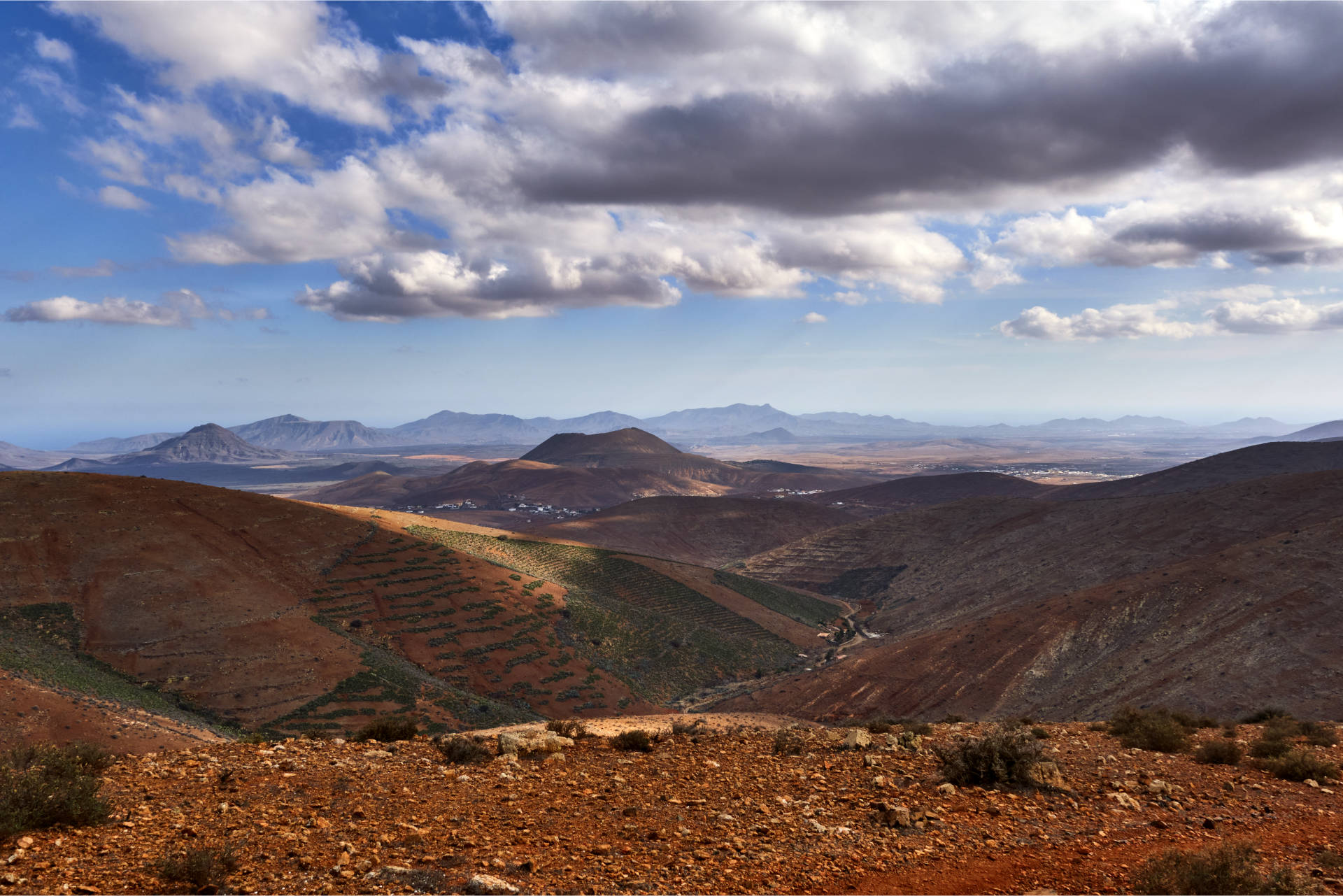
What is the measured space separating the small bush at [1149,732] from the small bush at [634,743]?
10.2 meters

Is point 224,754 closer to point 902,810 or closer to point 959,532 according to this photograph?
point 902,810

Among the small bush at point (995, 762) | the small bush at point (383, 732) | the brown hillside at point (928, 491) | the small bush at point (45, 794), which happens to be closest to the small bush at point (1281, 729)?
the small bush at point (995, 762)

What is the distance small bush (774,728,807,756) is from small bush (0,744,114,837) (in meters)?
11.3

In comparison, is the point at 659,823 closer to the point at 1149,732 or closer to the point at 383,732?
the point at 383,732

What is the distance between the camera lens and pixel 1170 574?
4522 cm

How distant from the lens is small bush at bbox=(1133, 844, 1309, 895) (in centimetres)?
757

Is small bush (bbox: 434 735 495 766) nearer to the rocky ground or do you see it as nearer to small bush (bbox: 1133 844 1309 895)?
the rocky ground

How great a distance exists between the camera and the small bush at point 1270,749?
13180 millimetres

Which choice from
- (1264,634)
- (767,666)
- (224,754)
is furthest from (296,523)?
(1264,634)

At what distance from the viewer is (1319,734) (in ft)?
A: 48.6

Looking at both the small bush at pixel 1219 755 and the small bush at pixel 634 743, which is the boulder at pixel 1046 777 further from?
the small bush at pixel 634 743

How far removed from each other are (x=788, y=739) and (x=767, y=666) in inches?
1730

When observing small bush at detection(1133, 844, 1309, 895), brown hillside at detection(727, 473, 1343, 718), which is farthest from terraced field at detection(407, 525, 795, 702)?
small bush at detection(1133, 844, 1309, 895)

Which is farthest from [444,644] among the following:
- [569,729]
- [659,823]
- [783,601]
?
[783,601]
